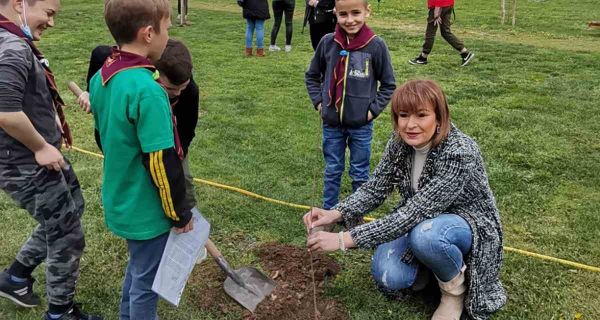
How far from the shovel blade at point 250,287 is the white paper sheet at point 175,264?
0.68 m

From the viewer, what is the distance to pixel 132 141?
75.4 inches

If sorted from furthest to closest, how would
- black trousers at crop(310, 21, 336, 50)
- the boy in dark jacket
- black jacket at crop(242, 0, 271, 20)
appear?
black jacket at crop(242, 0, 271, 20)
black trousers at crop(310, 21, 336, 50)
the boy in dark jacket

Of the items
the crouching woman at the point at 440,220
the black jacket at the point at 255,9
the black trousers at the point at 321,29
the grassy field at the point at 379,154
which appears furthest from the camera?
the black jacket at the point at 255,9

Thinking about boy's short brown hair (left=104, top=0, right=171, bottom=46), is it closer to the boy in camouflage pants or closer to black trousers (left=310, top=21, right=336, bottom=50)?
the boy in camouflage pants

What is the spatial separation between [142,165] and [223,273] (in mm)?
1207

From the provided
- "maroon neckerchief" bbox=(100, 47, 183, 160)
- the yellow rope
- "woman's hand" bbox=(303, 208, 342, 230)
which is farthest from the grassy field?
"maroon neckerchief" bbox=(100, 47, 183, 160)

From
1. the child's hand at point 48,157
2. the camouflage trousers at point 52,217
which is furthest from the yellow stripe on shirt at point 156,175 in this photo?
the camouflage trousers at point 52,217

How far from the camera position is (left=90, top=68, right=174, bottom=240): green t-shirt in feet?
6.01

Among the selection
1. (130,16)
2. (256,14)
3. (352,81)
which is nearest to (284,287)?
(352,81)

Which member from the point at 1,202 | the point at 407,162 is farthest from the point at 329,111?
the point at 1,202

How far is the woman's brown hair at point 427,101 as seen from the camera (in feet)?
7.98

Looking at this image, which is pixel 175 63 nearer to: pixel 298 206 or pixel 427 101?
pixel 427 101

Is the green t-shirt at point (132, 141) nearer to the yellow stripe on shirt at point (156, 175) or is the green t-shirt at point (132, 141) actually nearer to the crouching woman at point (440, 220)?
the yellow stripe on shirt at point (156, 175)

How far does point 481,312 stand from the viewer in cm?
258
